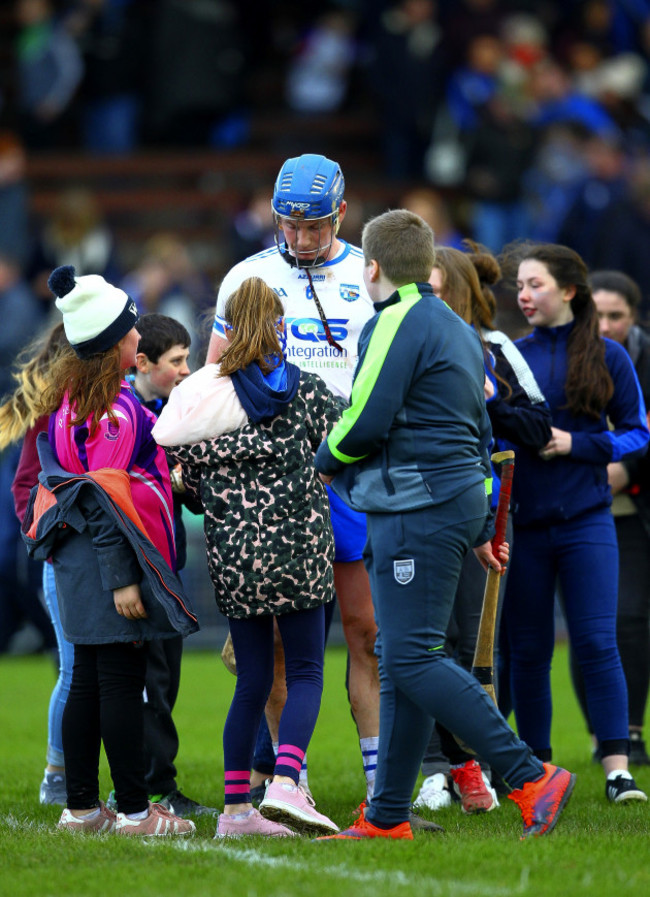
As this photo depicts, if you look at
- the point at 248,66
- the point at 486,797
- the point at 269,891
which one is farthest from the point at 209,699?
the point at 248,66

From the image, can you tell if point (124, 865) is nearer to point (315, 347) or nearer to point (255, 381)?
point (255, 381)

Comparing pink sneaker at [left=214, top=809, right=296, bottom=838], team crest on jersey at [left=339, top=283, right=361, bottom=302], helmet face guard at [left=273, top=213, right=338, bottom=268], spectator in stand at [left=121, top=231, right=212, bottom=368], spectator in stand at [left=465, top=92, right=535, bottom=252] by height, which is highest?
spectator in stand at [left=465, top=92, right=535, bottom=252]

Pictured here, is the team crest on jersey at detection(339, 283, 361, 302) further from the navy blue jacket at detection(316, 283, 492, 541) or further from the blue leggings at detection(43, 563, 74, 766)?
the blue leggings at detection(43, 563, 74, 766)

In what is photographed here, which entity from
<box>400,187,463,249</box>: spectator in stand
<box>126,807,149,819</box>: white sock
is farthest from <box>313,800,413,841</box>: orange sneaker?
<box>400,187,463,249</box>: spectator in stand

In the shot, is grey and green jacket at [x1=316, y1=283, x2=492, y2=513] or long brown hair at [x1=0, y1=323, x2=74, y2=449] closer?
grey and green jacket at [x1=316, y1=283, x2=492, y2=513]

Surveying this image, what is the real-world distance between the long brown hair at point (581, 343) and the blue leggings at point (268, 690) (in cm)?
156

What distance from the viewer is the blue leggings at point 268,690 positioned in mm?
5133

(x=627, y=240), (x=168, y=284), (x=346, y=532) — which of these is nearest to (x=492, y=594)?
(x=346, y=532)

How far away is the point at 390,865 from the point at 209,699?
17.3ft

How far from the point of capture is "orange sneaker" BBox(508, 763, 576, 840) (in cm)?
480

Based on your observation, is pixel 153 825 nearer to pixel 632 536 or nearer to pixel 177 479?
pixel 177 479

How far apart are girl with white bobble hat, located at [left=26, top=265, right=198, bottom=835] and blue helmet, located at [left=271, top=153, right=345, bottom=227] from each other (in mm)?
757

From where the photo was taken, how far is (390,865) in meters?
4.48

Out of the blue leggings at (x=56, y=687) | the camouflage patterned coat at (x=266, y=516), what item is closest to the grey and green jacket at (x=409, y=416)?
the camouflage patterned coat at (x=266, y=516)
